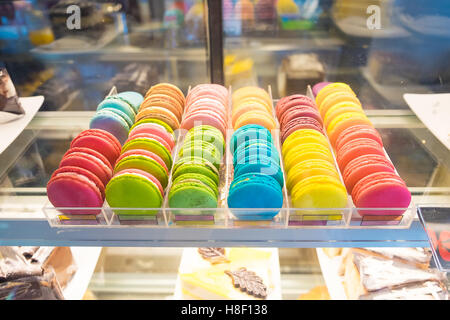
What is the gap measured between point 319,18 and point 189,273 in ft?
9.51

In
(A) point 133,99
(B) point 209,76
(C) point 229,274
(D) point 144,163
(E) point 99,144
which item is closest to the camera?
(D) point 144,163

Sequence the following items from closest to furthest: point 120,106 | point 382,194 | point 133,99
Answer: point 382,194, point 120,106, point 133,99

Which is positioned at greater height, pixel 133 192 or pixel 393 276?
pixel 133 192

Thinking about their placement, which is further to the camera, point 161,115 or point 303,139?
point 161,115

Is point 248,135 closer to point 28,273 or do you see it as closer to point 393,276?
point 393,276

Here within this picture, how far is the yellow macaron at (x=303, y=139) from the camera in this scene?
1.50 metres

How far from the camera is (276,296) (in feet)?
6.64

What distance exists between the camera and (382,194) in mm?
1244

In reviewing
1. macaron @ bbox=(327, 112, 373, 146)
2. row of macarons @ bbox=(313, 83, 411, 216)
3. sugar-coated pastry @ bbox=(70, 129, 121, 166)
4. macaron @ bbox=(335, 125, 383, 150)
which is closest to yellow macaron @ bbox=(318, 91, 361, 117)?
row of macarons @ bbox=(313, 83, 411, 216)

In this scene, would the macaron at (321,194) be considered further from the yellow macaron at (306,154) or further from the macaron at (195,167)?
the macaron at (195,167)

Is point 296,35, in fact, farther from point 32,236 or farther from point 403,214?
point 32,236

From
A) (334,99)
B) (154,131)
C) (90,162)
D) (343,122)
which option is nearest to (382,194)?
(343,122)

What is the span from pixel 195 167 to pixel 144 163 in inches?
7.3

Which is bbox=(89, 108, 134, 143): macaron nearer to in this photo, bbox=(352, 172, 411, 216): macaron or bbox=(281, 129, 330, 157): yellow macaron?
bbox=(281, 129, 330, 157): yellow macaron
